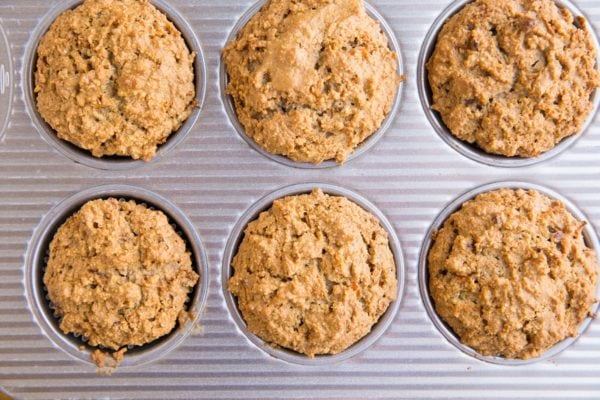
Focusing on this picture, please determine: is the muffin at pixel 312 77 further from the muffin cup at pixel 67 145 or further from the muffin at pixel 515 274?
the muffin at pixel 515 274

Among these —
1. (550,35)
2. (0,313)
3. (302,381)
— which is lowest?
(302,381)

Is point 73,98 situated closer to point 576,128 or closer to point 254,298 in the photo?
point 254,298

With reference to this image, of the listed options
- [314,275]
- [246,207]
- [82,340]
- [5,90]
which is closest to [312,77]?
[246,207]

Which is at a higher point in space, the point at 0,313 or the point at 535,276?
→ the point at 535,276

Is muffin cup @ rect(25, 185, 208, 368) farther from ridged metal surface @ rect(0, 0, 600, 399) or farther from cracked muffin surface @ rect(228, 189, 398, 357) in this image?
cracked muffin surface @ rect(228, 189, 398, 357)

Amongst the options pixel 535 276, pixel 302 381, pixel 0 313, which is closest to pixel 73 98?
pixel 0 313

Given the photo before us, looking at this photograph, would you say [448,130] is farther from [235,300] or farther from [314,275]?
[235,300]

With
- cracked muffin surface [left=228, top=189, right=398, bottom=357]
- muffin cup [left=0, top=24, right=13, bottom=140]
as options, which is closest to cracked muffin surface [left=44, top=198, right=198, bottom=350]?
cracked muffin surface [left=228, top=189, right=398, bottom=357]
